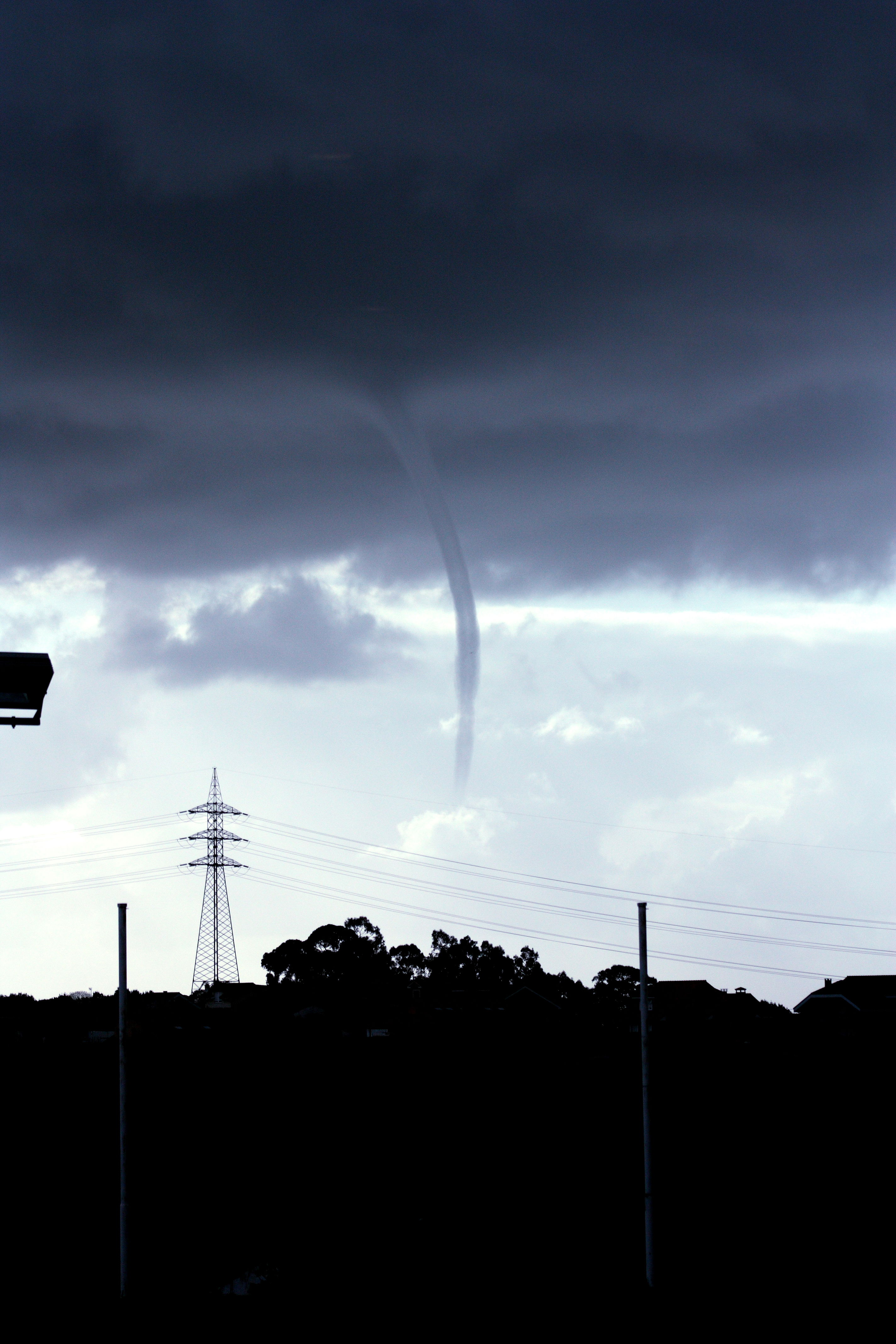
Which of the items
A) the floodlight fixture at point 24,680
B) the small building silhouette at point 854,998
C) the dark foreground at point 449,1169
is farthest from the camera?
the small building silhouette at point 854,998

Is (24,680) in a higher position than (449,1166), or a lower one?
higher

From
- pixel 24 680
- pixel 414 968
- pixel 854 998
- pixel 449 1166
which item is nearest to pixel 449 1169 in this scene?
pixel 449 1166

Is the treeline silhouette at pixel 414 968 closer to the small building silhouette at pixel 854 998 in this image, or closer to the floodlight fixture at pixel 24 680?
the small building silhouette at pixel 854 998

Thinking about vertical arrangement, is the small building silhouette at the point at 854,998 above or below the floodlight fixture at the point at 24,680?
below

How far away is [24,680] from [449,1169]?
93.1 ft

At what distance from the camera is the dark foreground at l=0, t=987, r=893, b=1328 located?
26.7m

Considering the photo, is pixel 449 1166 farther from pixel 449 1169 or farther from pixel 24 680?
pixel 24 680

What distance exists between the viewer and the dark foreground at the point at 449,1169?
26.7 m

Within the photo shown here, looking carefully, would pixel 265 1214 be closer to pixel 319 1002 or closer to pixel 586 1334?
pixel 586 1334

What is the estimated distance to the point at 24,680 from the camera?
1489cm

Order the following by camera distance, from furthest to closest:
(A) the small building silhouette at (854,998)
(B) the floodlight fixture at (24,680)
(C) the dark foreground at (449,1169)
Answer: (A) the small building silhouette at (854,998) < (C) the dark foreground at (449,1169) < (B) the floodlight fixture at (24,680)

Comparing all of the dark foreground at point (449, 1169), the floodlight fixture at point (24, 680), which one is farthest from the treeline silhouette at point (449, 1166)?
the floodlight fixture at point (24, 680)

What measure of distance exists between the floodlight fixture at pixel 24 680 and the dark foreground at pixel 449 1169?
14.1 meters

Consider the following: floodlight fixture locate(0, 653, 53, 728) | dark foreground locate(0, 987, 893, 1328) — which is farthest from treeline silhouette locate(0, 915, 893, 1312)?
floodlight fixture locate(0, 653, 53, 728)
